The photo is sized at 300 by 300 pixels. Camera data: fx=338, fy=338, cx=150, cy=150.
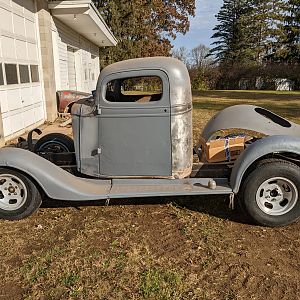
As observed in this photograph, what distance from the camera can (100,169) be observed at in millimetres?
4168

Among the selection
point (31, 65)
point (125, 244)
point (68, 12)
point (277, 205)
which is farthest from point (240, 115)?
point (68, 12)

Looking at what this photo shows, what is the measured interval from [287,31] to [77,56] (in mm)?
37754

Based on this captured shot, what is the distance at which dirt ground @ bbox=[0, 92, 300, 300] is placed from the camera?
2.84 meters

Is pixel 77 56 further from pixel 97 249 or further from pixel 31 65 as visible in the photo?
pixel 97 249

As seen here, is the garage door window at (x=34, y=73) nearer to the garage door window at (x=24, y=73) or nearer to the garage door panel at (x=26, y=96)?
the garage door window at (x=24, y=73)

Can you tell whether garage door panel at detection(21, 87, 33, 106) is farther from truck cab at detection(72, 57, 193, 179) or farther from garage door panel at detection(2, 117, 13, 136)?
truck cab at detection(72, 57, 193, 179)

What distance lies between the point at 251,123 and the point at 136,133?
5.31ft

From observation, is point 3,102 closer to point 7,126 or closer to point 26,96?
point 7,126

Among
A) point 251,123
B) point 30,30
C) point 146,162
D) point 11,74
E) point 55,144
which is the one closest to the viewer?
point 146,162

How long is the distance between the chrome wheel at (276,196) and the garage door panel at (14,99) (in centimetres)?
675

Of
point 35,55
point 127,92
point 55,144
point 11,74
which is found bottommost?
point 55,144

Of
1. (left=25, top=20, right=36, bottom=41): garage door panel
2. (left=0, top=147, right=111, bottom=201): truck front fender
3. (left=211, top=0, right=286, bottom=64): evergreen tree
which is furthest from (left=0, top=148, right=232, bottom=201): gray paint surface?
(left=211, top=0, right=286, bottom=64): evergreen tree

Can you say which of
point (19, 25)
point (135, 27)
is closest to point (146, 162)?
point (19, 25)

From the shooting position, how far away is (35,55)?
1054cm
